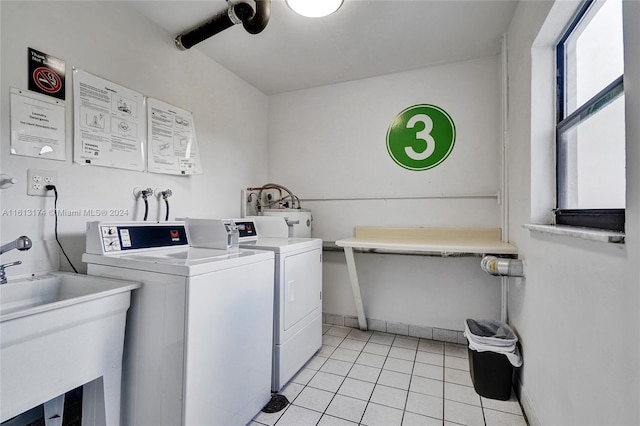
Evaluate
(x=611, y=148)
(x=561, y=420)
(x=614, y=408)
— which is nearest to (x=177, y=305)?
(x=614, y=408)

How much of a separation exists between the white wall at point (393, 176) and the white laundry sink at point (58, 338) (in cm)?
206

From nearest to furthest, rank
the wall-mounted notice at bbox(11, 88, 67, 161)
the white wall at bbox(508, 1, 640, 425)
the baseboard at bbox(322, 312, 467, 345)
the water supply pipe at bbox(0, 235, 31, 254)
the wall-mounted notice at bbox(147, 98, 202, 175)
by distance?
the white wall at bbox(508, 1, 640, 425)
the water supply pipe at bbox(0, 235, 31, 254)
the wall-mounted notice at bbox(11, 88, 67, 161)
the wall-mounted notice at bbox(147, 98, 202, 175)
the baseboard at bbox(322, 312, 467, 345)

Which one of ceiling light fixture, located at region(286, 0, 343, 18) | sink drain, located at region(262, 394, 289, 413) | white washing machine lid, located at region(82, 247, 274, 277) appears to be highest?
ceiling light fixture, located at region(286, 0, 343, 18)

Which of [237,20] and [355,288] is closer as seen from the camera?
[237,20]

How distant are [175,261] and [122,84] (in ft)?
4.36

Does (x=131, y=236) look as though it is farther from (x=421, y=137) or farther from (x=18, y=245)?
(x=421, y=137)

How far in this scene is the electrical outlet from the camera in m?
1.44

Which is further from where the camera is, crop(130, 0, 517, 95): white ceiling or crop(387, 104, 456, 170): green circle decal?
crop(387, 104, 456, 170): green circle decal

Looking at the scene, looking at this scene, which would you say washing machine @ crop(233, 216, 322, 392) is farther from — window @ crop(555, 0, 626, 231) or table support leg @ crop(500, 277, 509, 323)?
window @ crop(555, 0, 626, 231)

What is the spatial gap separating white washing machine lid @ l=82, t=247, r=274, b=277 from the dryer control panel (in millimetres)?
41

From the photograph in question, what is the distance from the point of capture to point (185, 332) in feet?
3.97

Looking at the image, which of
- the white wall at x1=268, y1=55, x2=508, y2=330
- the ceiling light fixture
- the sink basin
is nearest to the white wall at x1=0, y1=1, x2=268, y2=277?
the sink basin

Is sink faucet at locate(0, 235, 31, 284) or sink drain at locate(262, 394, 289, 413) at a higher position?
sink faucet at locate(0, 235, 31, 284)

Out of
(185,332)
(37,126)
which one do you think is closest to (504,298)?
(185,332)
